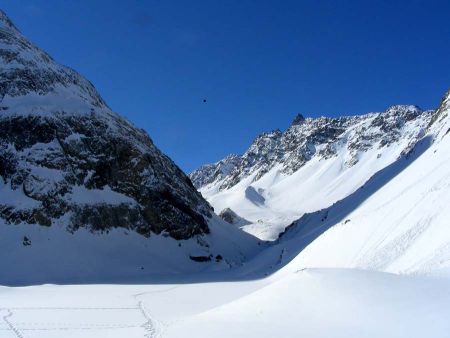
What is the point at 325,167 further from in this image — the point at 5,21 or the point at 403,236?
the point at 403,236

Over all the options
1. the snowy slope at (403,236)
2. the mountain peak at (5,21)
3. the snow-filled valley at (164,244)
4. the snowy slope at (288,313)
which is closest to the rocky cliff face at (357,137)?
the snow-filled valley at (164,244)

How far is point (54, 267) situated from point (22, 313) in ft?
65.9

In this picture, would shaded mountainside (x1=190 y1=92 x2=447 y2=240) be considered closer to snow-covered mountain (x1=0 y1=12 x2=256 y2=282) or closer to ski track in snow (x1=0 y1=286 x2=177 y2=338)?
snow-covered mountain (x1=0 y1=12 x2=256 y2=282)

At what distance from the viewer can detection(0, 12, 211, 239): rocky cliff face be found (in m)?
45.0

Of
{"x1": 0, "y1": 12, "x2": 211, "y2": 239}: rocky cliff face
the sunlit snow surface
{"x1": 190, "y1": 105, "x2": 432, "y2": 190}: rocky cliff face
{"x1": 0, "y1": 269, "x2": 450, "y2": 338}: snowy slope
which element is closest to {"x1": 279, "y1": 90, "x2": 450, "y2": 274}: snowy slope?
the sunlit snow surface

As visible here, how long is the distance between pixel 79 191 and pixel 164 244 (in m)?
10.3

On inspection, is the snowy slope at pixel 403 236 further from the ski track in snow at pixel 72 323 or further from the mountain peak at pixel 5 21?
the mountain peak at pixel 5 21

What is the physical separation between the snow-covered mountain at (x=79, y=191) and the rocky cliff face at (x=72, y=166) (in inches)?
4.2

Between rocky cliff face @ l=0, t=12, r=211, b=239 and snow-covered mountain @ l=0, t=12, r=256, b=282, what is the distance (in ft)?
0.35

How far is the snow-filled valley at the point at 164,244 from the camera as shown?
43.6ft

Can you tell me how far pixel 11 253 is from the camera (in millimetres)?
38125

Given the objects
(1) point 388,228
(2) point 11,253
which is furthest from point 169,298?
(2) point 11,253

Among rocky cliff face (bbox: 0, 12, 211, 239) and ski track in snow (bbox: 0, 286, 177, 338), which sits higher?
rocky cliff face (bbox: 0, 12, 211, 239)

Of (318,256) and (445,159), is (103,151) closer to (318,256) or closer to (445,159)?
(318,256)
